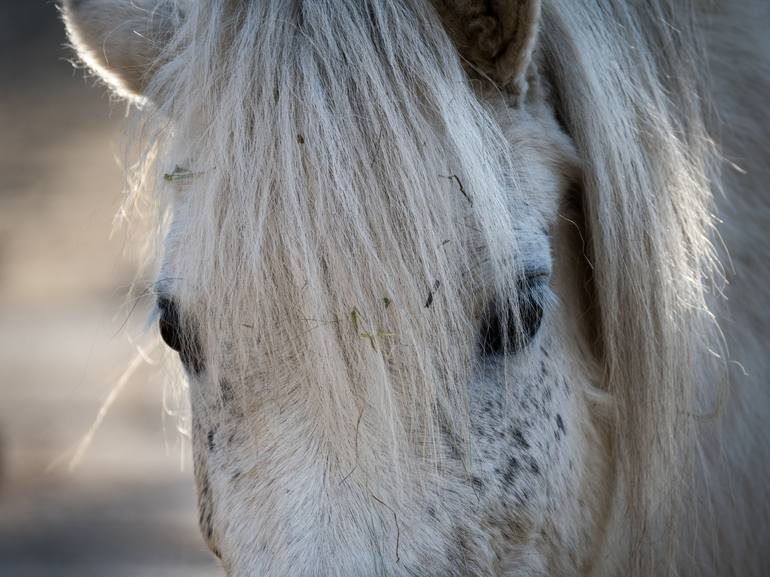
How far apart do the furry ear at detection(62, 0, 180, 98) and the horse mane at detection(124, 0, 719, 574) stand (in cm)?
16

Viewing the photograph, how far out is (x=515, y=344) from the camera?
139 centimetres

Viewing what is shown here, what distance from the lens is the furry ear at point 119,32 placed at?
1728 millimetres

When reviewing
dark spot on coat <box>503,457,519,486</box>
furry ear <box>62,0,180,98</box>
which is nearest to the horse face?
dark spot on coat <box>503,457,519,486</box>

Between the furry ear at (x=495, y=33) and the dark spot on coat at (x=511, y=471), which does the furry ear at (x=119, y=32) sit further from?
the dark spot on coat at (x=511, y=471)

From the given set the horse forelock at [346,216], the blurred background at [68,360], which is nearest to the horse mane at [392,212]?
the horse forelock at [346,216]

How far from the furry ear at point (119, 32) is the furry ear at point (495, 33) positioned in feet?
1.93

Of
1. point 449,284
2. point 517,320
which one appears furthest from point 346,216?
point 517,320

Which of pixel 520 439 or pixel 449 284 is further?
pixel 520 439

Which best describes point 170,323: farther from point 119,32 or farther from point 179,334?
point 119,32

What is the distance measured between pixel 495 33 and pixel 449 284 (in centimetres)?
41

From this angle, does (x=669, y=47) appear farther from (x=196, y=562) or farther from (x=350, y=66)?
(x=196, y=562)

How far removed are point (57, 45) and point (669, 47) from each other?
7.84m

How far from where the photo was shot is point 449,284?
1.29 m

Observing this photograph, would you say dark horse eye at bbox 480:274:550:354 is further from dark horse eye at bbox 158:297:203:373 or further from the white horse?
dark horse eye at bbox 158:297:203:373
